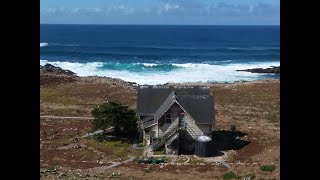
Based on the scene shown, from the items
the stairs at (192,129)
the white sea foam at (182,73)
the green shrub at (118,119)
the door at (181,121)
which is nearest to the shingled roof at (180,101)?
the stairs at (192,129)

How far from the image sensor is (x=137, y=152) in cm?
2745

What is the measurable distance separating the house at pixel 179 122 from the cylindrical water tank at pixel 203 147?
1.94ft

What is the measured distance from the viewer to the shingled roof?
90.9 feet

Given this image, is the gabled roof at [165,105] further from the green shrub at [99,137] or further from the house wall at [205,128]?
the green shrub at [99,137]

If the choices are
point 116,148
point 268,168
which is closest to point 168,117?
point 116,148

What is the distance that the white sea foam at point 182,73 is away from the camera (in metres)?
68.4

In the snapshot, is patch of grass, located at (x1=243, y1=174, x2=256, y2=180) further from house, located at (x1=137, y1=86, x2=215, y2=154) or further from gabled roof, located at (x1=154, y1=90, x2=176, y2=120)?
gabled roof, located at (x1=154, y1=90, x2=176, y2=120)

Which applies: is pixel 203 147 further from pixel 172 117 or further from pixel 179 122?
pixel 172 117

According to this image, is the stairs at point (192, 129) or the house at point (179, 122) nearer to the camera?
the house at point (179, 122)

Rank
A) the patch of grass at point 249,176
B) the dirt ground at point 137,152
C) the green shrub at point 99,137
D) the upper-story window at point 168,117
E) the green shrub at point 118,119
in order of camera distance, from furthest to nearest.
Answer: the green shrub at point 118,119, the green shrub at point 99,137, the upper-story window at point 168,117, the dirt ground at point 137,152, the patch of grass at point 249,176

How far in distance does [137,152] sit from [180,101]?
3.77 m

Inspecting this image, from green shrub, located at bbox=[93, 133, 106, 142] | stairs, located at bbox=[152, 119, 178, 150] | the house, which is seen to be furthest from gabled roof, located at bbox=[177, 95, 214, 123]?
green shrub, located at bbox=[93, 133, 106, 142]

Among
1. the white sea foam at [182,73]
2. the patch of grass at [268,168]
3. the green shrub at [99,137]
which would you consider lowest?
the patch of grass at [268,168]
